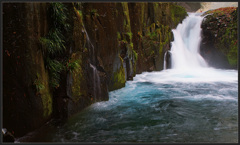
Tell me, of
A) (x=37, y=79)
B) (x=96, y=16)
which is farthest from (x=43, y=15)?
(x=96, y=16)

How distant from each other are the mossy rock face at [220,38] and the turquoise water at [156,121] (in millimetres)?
9604

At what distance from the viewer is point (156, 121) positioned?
473 cm

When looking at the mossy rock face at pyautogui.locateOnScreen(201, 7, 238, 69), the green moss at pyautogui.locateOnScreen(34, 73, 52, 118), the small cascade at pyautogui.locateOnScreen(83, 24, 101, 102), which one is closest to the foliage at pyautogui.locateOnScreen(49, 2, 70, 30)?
the small cascade at pyautogui.locateOnScreen(83, 24, 101, 102)

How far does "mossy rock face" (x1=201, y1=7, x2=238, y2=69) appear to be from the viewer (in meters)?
14.9

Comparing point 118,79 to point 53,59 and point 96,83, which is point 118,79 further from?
point 53,59

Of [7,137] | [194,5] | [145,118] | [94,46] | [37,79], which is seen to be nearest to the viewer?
[7,137]

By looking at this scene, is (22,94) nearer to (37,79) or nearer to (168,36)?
(37,79)

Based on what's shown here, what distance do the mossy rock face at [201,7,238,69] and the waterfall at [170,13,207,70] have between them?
0.61 m

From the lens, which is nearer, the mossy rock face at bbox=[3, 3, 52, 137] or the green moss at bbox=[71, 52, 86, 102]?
the mossy rock face at bbox=[3, 3, 52, 137]

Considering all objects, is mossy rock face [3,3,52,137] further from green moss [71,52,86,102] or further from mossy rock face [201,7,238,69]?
mossy rock face [201,7,238,69]

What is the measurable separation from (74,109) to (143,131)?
2173mm

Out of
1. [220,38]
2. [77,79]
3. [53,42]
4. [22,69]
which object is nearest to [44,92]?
[22,69]

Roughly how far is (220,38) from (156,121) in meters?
14.4

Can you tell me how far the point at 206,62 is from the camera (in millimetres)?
16578
